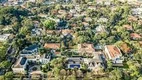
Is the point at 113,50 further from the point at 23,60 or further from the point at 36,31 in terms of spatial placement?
the point at 36,31

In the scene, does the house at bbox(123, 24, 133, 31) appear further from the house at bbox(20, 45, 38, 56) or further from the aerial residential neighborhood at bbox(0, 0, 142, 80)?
the house at bbox(20, 45, 38, 56)

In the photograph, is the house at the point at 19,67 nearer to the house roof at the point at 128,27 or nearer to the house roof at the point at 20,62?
the house roof at the point at 20,62

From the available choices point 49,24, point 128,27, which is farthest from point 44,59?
point 128,27

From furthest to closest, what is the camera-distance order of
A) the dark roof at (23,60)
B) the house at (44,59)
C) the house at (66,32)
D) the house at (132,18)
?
1. the house at (132,18)
2. the house at (66,32)
3. the house at (44,59)
4. the dark roof at (23,60)

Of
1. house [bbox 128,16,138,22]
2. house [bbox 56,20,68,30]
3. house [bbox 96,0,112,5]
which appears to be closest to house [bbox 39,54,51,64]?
house [bbox 56,20,68,30]

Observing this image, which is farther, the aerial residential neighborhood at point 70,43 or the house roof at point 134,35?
the house roof at point 134,35

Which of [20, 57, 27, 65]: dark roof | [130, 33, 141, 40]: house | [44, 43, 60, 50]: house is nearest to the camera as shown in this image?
[20, 57, 27, 65]: dark roof

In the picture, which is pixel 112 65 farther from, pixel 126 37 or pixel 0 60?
pixel 0 60

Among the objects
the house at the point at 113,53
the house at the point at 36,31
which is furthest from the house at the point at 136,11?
the house at the point at 36,31
